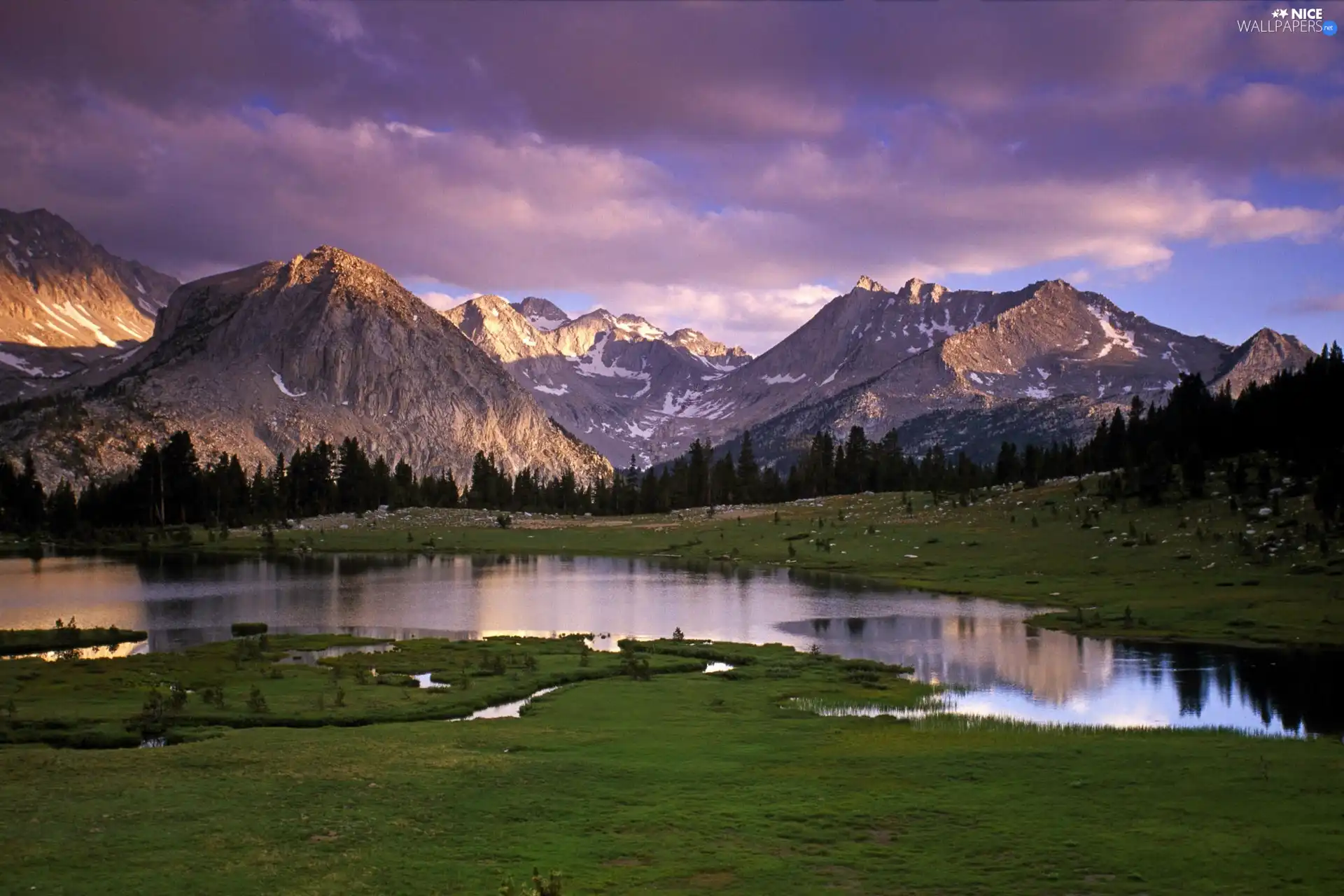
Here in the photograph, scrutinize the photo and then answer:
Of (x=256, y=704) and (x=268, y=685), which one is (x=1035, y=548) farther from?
(x=256, y=704)

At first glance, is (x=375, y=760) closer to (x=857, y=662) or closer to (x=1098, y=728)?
(x=1098, y=728)

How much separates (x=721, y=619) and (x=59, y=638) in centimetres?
3946

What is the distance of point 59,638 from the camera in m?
56.5

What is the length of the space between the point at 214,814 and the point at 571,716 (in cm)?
1622

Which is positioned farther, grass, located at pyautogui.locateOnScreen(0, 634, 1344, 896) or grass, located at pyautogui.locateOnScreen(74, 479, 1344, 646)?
grass, located at pyautogui.locateOnScreen(74, 479, 1344, 646)

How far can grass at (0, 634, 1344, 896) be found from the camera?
693 inches

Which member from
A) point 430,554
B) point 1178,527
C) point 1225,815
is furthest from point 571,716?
point 430,554

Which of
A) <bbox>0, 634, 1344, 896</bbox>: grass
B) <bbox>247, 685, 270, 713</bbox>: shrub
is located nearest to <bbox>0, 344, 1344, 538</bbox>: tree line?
<bbox>0, 634, 1344, 896</bbox>: grass

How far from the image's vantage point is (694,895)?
666 inches

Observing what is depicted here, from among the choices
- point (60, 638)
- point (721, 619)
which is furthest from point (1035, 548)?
point (60, 638)

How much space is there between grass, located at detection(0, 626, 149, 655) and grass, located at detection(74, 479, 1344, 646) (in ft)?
184

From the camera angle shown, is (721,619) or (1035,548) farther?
(1035,548)

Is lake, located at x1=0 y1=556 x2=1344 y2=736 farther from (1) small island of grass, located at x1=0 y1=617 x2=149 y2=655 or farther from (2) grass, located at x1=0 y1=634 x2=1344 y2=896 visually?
(2) grass, located at x1=0 y1=634 x2=1344 y2=896

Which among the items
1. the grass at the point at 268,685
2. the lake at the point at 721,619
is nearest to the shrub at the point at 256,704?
the grass at the point at 268,685
